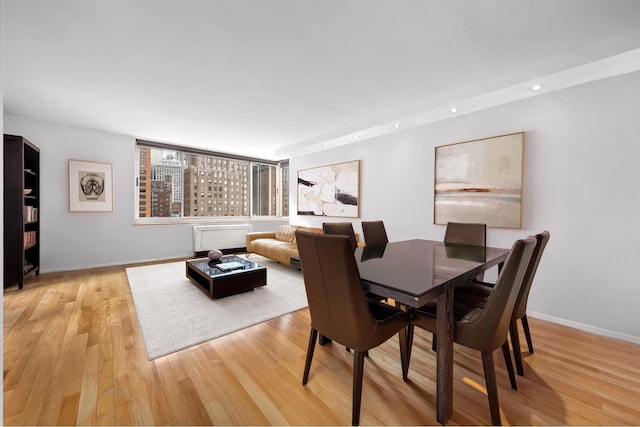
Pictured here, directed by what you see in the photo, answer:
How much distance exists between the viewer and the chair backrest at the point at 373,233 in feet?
10.2

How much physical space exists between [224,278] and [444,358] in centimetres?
250

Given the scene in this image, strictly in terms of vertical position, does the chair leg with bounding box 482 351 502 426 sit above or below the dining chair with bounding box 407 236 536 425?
below

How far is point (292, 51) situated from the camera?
7.80 ft

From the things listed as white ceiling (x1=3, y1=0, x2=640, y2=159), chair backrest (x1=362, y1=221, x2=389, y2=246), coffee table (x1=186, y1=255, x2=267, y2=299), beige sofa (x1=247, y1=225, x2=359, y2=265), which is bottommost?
coffee table (x1=186, y1=255, x2=267, y2=299)

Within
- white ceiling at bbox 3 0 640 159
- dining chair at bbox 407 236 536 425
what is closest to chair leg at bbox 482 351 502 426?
dining chair at bbox 407 236 536 425

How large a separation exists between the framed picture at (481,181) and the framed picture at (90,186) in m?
5.40

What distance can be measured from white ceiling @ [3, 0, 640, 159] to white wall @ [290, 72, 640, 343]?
1.32 ft

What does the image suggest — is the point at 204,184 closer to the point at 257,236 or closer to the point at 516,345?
the point at 257,236

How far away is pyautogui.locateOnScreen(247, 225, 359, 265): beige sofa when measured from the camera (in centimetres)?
445

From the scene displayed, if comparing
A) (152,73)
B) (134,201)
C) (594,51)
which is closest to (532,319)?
(594,51)

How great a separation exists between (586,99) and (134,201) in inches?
259

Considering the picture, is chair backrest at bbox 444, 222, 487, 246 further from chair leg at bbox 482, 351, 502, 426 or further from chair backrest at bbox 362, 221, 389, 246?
chair leg at bbox 482, 351, 502, 426

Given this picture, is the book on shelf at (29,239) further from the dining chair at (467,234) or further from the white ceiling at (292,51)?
the dining chair at (467,234)

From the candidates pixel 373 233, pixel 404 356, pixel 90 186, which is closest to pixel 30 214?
pixel 90 186
